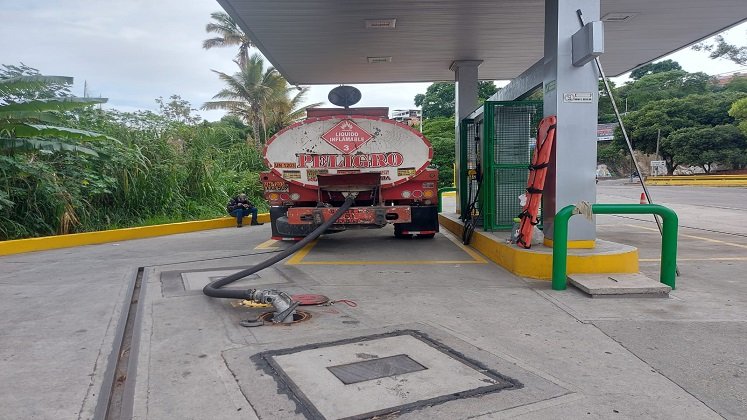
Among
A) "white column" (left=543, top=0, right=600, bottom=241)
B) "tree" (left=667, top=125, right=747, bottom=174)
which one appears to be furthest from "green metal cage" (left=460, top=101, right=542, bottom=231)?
"tree" (left=667, top=125, right=747, bottom=174)

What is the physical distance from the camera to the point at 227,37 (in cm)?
3559

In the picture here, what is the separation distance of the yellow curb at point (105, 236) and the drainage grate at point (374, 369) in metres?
9.02

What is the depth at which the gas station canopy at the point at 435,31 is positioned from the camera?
30.7 ft

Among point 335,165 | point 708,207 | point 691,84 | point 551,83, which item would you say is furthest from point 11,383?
point 691,84

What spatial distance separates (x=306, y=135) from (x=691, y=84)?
60099 mm

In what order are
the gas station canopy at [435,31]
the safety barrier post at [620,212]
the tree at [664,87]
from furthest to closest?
1. the tree at [664,87]
2. the gas station canopy at [435,31]
3. the safety barrier post at [620,212]

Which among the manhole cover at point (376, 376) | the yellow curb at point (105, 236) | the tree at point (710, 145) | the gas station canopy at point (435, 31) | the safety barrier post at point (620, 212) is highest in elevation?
the gas station canopy at point (435, 31)

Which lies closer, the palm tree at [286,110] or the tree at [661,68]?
the palm tree at [286,110]

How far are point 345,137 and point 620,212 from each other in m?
4.67

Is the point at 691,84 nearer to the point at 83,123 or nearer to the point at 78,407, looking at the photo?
the point at 83,123

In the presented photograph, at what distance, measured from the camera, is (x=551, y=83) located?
23.7 feet

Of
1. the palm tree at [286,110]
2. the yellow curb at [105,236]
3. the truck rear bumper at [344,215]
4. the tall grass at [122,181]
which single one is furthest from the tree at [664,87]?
the truck rear bumper at [344,215]

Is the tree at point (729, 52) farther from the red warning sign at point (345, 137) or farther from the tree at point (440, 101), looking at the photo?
the red warning sign at point (345, 137)

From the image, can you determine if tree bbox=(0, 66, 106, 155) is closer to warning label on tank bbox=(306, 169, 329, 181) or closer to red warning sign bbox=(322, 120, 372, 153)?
warning label on tank bbox=(306, 169, 329, 181)
